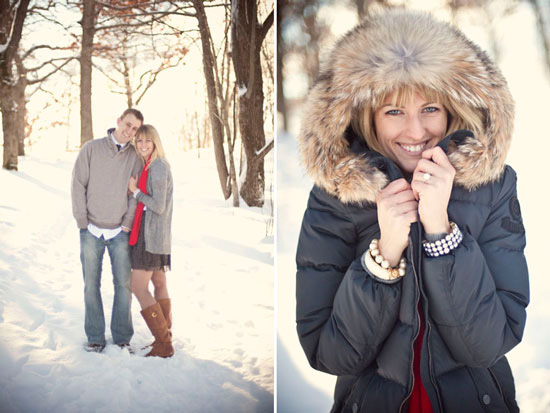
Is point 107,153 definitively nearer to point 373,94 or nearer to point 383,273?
point 373,94

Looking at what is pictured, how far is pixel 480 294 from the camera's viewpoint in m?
1.27

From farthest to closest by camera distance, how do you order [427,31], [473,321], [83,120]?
1. [83,120]
2. [427,31]
3. [473,321]

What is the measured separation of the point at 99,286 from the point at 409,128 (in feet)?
4.34

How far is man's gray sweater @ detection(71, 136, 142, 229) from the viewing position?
6.29ft

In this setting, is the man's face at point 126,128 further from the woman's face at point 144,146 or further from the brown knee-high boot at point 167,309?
the brown knee-high boot at point 167,309

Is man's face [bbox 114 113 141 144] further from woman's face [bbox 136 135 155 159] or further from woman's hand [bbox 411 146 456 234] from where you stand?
woman's hand [bbox 411 146 456 234]

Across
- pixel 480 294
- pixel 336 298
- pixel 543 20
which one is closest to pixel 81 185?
pixel 336 298

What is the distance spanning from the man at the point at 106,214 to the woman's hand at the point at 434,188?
3.61 feet

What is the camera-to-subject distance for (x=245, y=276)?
2.09 meters

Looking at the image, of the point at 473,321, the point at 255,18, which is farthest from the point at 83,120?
the point at 473,321

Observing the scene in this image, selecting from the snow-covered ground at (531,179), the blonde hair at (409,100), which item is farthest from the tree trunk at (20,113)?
the snow-covered ground at (531,179)

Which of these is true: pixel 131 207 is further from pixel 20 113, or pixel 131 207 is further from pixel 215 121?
pixel 20 113

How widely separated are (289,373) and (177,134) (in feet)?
3.56

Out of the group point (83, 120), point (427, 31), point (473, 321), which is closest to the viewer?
point (473, 321)
